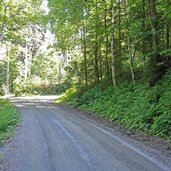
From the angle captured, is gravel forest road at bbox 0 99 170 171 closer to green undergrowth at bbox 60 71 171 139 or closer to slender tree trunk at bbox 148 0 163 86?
green undergrowth at bbox 60 71 171 139

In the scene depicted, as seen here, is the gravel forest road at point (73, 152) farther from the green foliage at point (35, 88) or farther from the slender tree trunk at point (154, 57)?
the green foliage at point (35, 88)

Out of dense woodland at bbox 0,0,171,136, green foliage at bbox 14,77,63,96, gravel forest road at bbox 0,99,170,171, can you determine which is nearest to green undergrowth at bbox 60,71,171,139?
dense woodland at bbox 0,0,171,136

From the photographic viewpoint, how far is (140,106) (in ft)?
52.4

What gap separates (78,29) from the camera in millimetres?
31672

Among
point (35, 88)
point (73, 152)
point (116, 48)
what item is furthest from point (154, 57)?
point (35, 88)

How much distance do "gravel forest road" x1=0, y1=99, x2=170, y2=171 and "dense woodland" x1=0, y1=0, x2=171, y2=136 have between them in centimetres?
245

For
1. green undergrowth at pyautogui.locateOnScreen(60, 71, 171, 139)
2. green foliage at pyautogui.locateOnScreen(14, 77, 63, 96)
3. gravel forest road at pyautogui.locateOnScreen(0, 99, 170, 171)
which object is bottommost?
gravel forest road at pyautogui.locateOnScreen(0, 99, 170, 171)

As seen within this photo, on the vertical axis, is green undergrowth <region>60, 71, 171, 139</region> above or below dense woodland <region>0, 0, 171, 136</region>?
below

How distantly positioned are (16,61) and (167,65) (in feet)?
176

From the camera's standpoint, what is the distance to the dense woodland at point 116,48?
15877 millimetres

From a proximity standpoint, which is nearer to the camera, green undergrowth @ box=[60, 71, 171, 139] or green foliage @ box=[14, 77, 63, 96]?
green undergrowth @ box=[60, 71, 171, 139]

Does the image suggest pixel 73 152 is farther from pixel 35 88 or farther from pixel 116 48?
pixel 35 88

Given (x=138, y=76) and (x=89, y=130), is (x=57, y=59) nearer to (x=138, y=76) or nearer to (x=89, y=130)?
(x=138, y=76)

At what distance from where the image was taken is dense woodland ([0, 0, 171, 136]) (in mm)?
15877
